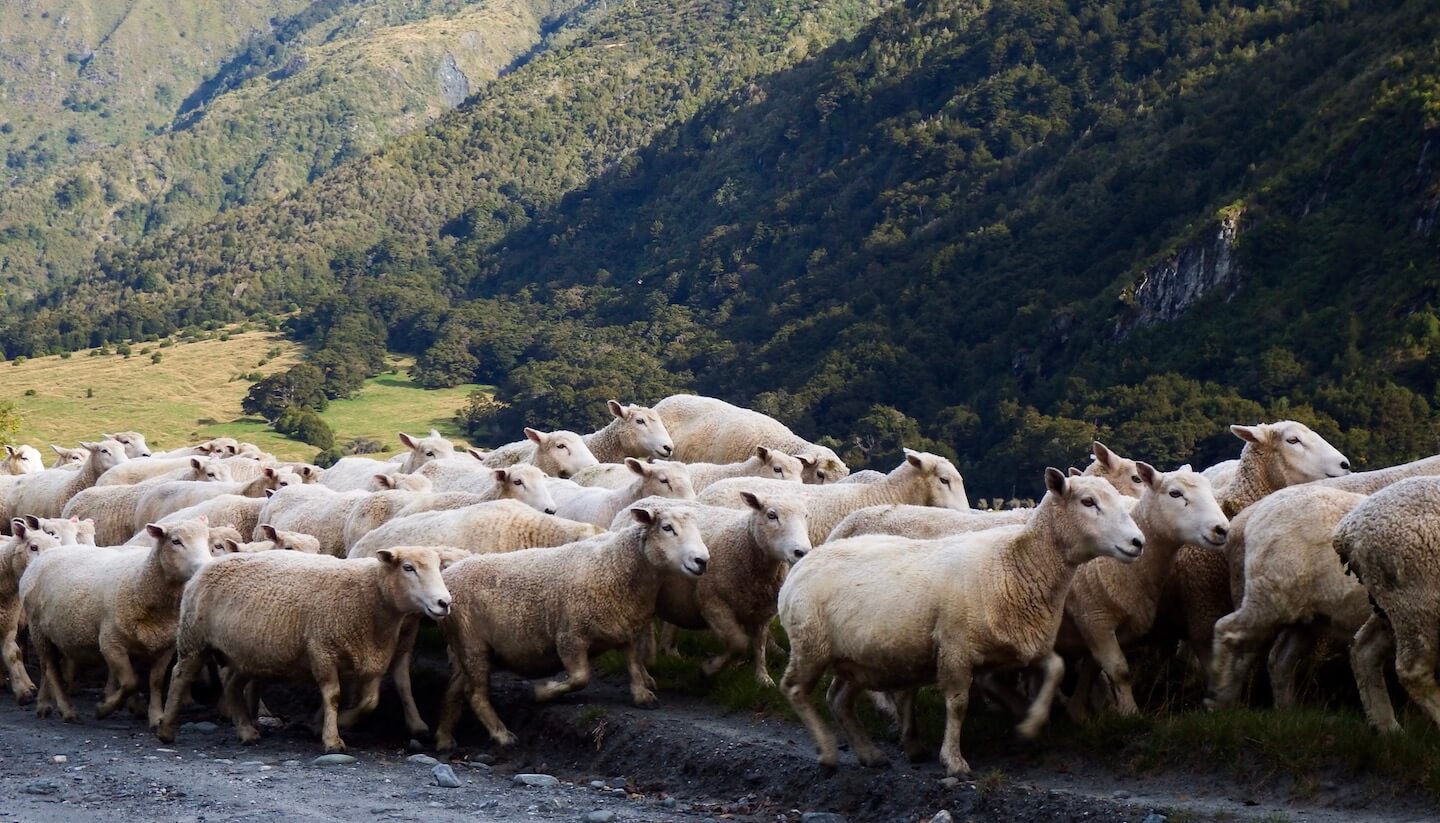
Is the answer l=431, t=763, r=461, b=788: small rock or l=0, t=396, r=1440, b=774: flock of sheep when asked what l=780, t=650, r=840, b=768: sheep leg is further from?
l=431, t=763, r=461, b=788: small rock

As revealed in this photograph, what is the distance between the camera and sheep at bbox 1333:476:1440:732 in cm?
894

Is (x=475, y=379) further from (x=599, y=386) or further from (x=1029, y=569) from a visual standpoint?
(x=1029, y=569)

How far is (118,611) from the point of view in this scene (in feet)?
41.7

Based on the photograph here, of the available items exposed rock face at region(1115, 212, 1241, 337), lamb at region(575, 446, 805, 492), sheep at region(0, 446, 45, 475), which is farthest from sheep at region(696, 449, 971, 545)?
exposed rock face at region(1115, 212, 1241, 337)

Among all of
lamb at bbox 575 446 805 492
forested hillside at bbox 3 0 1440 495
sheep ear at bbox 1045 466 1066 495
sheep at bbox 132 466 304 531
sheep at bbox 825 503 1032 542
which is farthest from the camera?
forested hillside at bbox 3 0 1440 495

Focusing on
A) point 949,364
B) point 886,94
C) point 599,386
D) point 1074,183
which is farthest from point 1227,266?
point 886,94

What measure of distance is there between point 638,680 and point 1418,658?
526cm

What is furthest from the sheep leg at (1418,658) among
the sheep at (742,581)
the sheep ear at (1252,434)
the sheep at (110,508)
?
the sheep at (110,508)

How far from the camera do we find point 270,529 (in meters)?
14.0

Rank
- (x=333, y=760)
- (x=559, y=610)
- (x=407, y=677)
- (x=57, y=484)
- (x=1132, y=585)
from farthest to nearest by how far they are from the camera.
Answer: (x=57, y=484)
(x=407, y=677)
(x=559, y=610)
(x=333, y=760)
(x=1132, y=585)

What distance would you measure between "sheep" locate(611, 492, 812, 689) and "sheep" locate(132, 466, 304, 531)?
6424mm

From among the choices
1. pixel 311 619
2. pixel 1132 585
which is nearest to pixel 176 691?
pixel 311 619

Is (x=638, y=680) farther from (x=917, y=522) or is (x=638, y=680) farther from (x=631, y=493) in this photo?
(x=631, y=493)

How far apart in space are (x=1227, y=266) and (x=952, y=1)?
2121 inches
